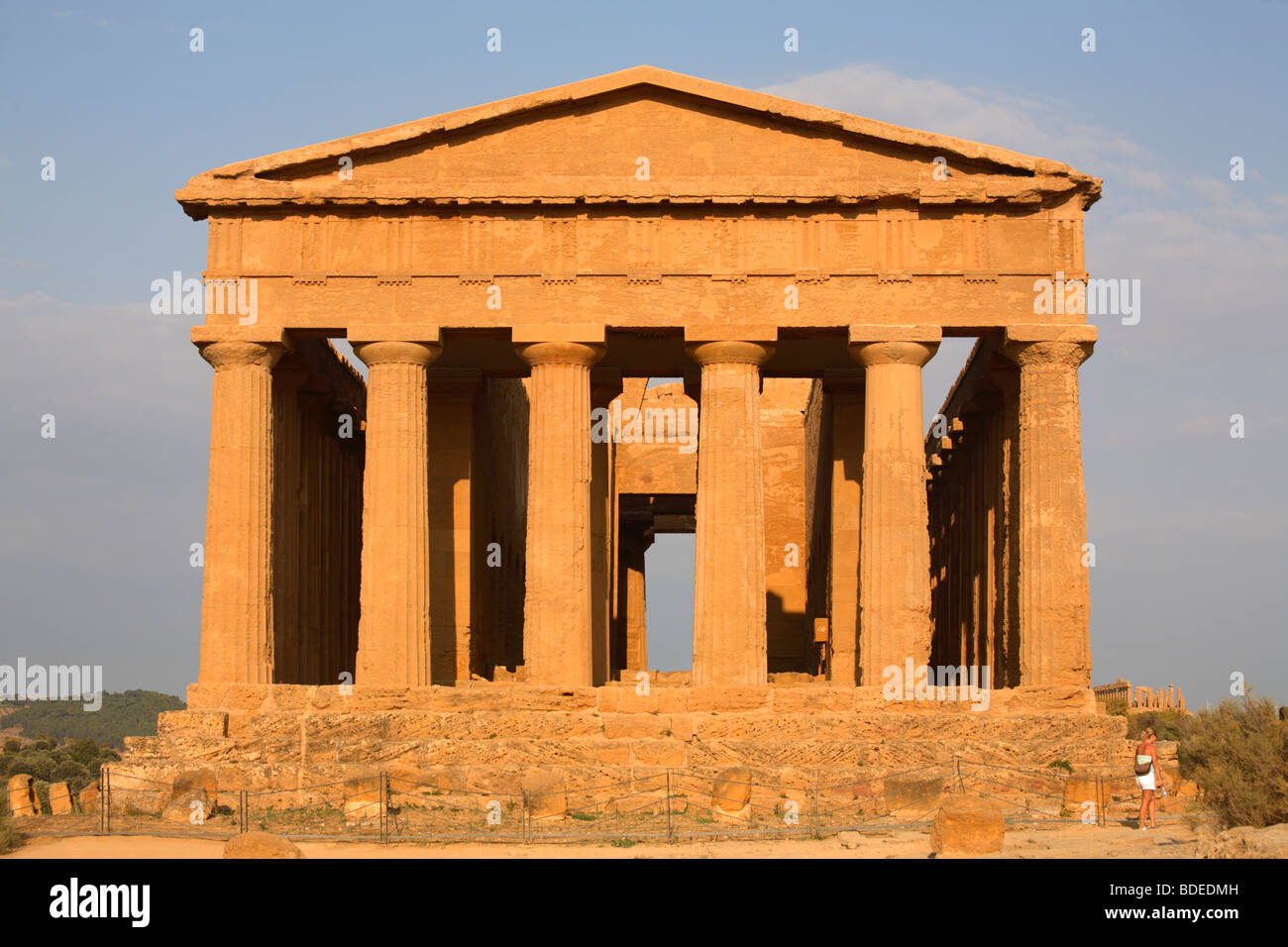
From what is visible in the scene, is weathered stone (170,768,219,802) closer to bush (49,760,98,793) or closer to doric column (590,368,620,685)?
doric column (590,368,620,685)

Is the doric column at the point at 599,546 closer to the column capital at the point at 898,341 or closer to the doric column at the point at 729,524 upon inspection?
the doric column at the point at 729,524

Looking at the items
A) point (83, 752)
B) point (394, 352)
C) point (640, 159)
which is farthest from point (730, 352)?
point (83, 752)

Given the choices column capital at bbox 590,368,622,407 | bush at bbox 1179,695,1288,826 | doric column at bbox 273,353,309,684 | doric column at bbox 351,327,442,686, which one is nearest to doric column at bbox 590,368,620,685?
column capital at bbox 590,368,622,407

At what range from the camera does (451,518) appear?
38.1 metres

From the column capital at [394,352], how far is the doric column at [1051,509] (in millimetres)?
11323

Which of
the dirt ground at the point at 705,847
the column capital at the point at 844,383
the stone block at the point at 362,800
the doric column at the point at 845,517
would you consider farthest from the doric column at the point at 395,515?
the column capital at the point at 844,383

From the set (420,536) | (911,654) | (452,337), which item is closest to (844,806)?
(911,654)

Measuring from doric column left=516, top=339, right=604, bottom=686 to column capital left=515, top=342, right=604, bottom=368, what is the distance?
0.06 feet

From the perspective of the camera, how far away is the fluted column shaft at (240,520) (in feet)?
108

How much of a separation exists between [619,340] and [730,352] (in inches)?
135

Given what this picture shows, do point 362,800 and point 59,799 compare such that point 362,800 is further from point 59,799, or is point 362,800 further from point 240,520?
point 240,520

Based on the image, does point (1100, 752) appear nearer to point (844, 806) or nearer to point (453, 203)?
point (844, 806)

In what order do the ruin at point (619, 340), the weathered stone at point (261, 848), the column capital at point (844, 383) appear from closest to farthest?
1. the weathered stone at point (261, 848)
2. the ruin at point (619, 340)
3. the column capital at point (844, 383)

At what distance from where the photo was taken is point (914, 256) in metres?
34.1
